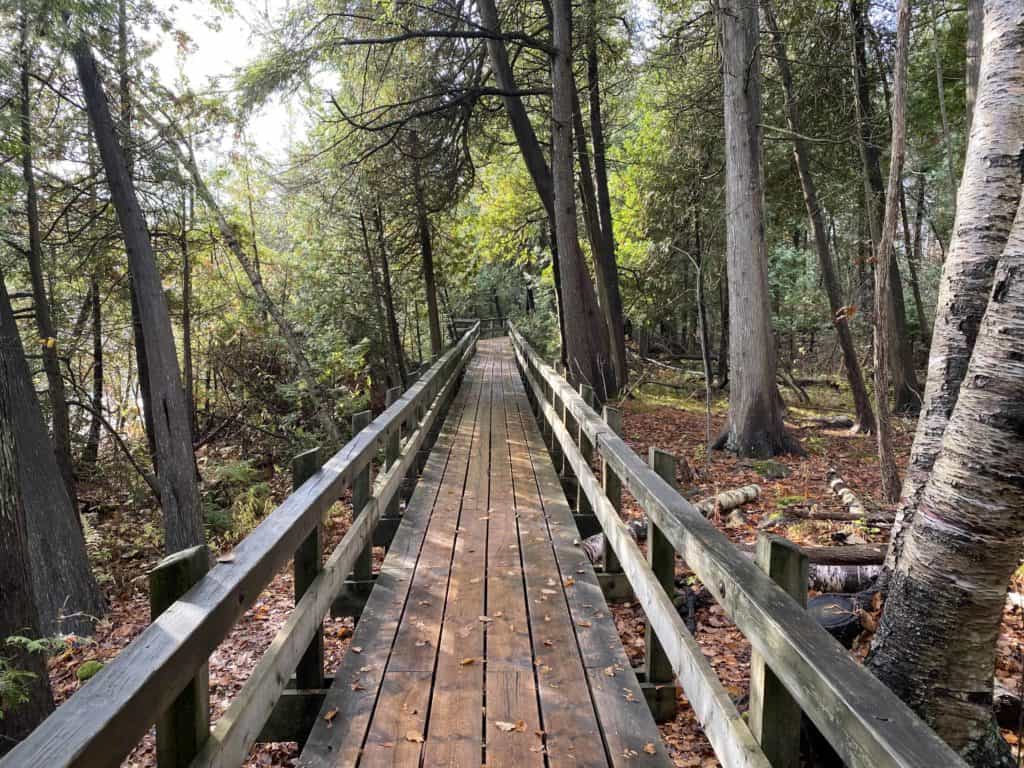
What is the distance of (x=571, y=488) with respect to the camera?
7215mm

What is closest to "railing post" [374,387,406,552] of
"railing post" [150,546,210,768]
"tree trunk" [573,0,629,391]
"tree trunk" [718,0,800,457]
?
"railing post" [150,546,210,768]

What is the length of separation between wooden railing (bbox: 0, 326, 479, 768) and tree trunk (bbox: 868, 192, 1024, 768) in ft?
8.27

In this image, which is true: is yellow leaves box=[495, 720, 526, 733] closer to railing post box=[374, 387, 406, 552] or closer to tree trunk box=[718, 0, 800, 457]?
railing post box=[374, 387, 406, 552]

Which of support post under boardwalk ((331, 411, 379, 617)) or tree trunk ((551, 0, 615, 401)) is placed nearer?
support post under boardwalk ((331, 411, 379, 617))

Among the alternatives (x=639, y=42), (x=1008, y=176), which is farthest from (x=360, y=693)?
(x=639, y=42)

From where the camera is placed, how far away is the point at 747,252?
31.3ft

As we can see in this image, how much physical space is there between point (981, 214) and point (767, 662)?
2.49m

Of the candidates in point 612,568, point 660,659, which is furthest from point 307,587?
point 612,568

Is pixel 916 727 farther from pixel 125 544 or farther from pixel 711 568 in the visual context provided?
pixel 125 544

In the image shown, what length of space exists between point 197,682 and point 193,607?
0.69 ft

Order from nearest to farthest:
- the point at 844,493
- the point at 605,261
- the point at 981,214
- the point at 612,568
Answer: the point at 981,214
the point at 612,568
the point at 844,493
the point at 605,261

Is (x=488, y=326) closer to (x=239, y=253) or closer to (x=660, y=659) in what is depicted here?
(x=239, y=253)

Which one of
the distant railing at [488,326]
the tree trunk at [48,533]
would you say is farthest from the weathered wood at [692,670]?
the distant railing at [488,326]

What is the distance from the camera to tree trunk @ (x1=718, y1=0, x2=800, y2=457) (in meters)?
9.35
